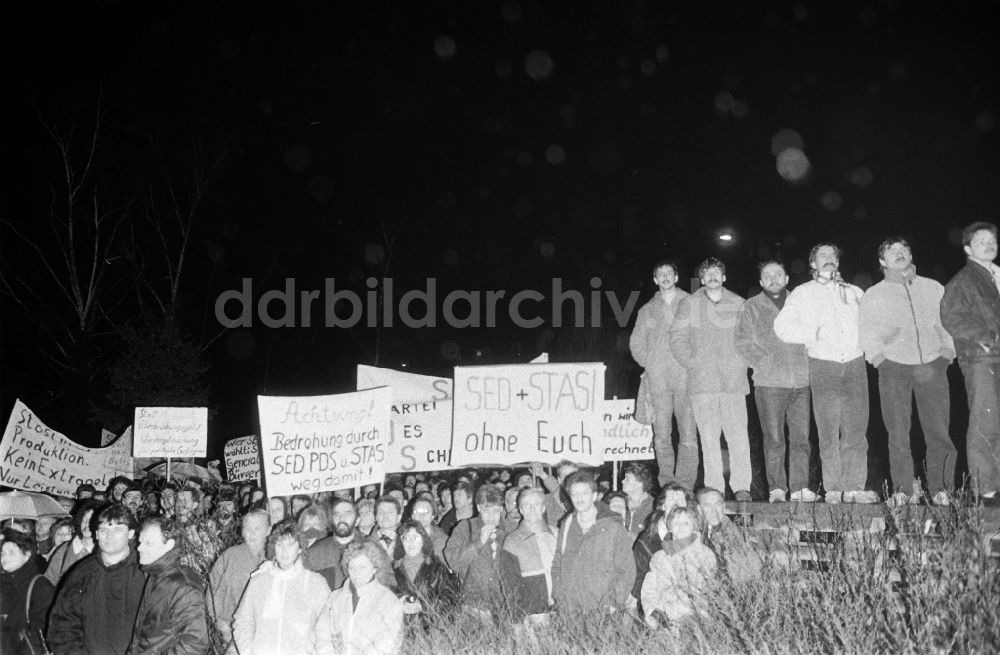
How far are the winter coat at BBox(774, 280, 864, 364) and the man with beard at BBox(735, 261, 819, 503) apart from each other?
0.19 meters

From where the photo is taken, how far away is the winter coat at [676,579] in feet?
18.0

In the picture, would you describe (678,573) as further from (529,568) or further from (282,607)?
(282,607)

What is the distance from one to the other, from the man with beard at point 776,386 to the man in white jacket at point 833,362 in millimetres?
161

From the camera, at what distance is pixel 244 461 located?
1675 cm

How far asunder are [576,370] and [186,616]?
4642 millimetres

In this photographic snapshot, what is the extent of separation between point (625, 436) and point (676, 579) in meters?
5.63

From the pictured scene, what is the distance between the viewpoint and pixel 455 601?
21.1ft

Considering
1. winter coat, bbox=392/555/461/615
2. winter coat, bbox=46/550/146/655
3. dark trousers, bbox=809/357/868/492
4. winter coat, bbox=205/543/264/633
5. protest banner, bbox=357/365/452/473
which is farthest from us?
protest banner, bbox=357/365/452/473

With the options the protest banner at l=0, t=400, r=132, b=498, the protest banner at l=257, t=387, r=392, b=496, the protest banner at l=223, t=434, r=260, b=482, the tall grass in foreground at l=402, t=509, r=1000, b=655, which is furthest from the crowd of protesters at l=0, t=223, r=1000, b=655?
the protest banner at l=223, t=434, r=260, b=482

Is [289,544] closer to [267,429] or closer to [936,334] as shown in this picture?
[267,429]

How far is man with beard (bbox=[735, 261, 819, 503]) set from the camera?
7.78 metres

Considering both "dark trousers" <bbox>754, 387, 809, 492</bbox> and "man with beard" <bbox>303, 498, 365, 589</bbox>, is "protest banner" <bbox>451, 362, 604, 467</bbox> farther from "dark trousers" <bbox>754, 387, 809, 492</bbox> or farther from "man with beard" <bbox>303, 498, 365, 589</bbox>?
"dark trousers" <bbox>754, 387, 809, 492</bbox>

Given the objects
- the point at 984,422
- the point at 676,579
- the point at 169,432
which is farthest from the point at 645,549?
the point at 169,432

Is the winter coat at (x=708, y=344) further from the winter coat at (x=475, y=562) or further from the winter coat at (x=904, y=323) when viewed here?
the winter coat at (x=475, y=562)
